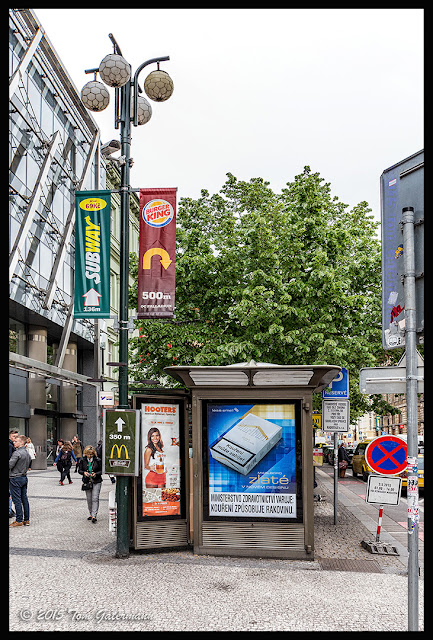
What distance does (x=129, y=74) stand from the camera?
30.8ft

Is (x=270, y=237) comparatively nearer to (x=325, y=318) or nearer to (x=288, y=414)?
(x=325, y=318)

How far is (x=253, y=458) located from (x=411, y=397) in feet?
16.3

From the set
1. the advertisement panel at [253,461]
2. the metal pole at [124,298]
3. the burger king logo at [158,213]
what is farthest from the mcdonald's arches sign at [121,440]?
the burger king logo at [158,213]

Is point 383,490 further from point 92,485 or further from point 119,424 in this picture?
point 92,485

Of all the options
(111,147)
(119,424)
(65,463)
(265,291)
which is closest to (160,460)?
(119,424)

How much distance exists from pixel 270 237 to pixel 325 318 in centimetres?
250

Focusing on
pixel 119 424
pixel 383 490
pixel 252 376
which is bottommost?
pixel 383 490

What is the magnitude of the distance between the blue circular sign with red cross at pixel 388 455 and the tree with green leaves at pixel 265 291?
6.30m

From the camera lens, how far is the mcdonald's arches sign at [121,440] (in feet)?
29.9

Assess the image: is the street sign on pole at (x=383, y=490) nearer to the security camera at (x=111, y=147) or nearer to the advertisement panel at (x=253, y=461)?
the advertisement panel at (x=253, y=461)

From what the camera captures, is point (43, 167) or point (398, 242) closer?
point (398, 242)

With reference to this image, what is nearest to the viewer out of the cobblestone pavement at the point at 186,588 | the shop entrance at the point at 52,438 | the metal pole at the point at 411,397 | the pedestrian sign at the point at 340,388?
the metal pole at the point at 411,397

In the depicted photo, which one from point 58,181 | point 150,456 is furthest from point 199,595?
→ point 58,181

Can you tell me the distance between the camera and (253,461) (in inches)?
379
